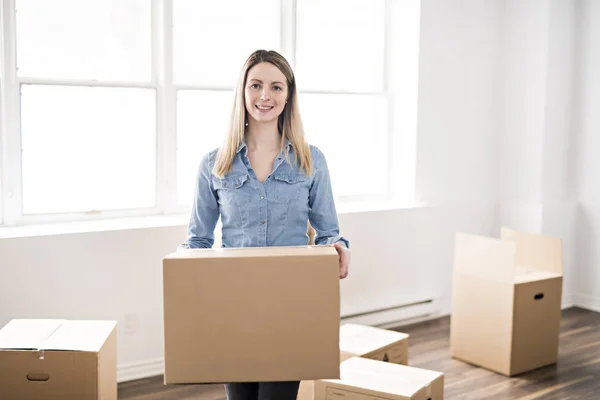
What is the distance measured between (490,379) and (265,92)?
2.19 m

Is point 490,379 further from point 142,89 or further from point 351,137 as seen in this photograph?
point 142,89

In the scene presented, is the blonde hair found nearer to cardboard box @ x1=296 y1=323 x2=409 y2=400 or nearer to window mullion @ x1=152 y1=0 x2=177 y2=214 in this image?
cardboard box @ x1=296 y1=323 x2=409 y2=400

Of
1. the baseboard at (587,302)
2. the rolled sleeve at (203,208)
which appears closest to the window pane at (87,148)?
the rolled sleeve at (203,208)

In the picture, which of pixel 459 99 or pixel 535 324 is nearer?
pixel 535 324

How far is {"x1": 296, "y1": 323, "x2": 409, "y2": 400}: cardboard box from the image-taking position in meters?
2.97

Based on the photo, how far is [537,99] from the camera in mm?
4535

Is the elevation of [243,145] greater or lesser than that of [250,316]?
greater

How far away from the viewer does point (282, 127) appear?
1.98m

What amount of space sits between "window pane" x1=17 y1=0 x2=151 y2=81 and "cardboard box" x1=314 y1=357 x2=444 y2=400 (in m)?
1.81

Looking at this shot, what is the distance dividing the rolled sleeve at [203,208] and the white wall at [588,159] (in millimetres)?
3475

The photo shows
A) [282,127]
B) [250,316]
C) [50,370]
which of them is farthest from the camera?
[50,370]

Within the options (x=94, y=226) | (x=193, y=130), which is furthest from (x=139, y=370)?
(x=193, y=130)

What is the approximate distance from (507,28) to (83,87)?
285 cm

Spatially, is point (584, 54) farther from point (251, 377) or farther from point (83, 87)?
point (251, 377)
